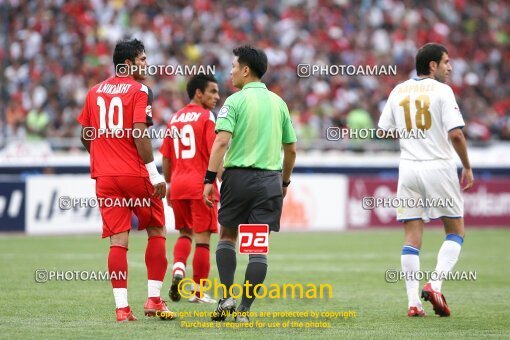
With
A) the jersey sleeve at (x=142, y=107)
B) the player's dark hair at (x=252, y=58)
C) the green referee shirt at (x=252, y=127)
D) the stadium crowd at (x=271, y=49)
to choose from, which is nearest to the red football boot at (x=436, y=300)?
the green referee shirt at (x=252, y=127)

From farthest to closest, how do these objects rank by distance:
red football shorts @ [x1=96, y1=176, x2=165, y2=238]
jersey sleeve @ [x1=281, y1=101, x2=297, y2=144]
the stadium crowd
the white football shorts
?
1. the stadium crowd
2. the white football shorts
3. jersey sleeve @ [x1=281, y1=101, x2=297, y2=144]
4. red football shorts @ [x1=96, y1=176, x2=165, y2=238]

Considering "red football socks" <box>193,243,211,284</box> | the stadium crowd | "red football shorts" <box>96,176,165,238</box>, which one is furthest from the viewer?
the stadium crowd

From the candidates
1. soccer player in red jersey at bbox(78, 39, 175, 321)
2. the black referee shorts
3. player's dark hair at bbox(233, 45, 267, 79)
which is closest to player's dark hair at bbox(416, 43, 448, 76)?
player's dark hair at bbox(233, 45, 267, 79)

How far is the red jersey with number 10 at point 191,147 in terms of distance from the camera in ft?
35.4

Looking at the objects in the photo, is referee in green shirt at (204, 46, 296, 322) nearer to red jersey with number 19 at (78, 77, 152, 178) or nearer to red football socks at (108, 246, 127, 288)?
red jersey with number 19 at (78, 77, 152, 178)

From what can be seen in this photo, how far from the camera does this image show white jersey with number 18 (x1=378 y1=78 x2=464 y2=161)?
9.52 m

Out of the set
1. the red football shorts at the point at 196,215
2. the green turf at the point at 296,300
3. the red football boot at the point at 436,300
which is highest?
the red football shorts at the point at 196,215

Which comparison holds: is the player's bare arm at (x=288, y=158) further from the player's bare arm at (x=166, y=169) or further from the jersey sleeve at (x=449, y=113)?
the player's bare arm at (x=166, y=169)

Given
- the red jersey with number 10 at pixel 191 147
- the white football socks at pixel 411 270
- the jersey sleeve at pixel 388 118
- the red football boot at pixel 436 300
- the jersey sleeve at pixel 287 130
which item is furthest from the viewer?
the red jersey with number 10 at pixel 191 147

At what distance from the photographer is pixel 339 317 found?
911cm

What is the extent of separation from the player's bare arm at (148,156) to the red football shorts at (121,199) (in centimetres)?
12

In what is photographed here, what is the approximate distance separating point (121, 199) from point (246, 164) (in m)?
1.08

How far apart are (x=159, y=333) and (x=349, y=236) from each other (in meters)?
13.1

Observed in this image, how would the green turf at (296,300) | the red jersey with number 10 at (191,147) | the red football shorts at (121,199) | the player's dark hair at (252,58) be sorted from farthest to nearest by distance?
the red jersey with number 10 at (191,147)
the player's dark hair at (252,58)
the red football shorts at (121,199)
the green turf at (296,300)
